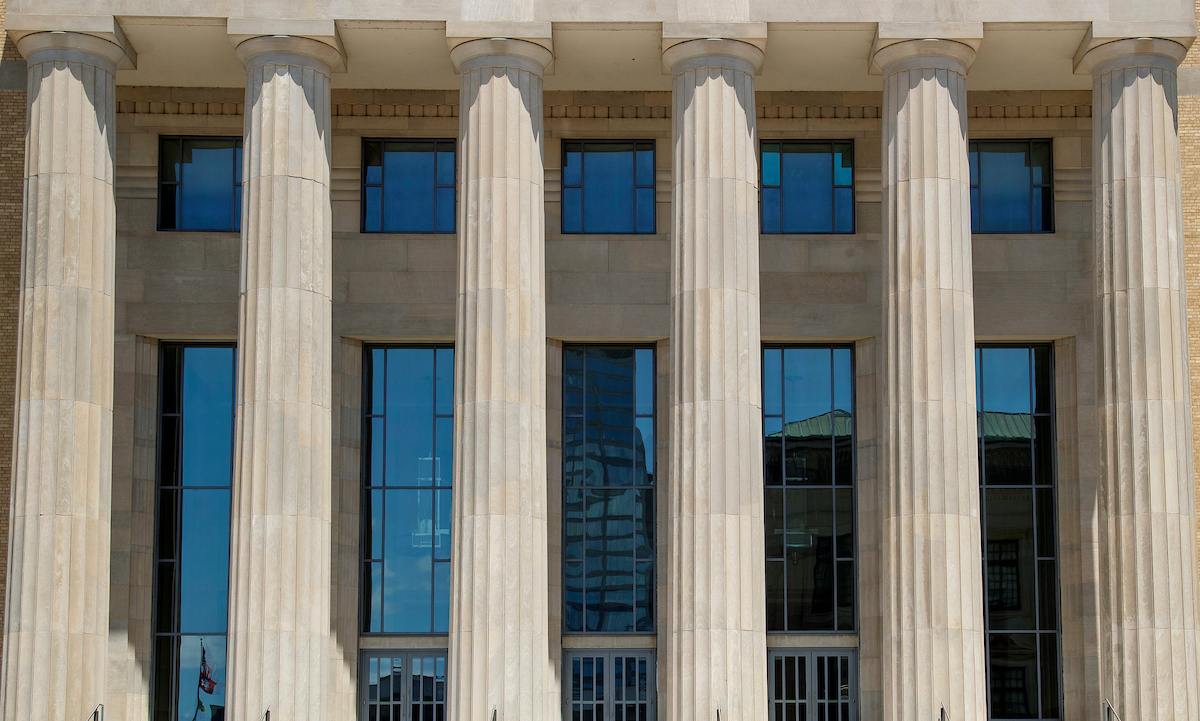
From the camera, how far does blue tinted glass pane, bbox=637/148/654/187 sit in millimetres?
35406

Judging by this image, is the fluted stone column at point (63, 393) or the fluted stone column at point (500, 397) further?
the fluted stone column at point (63, 393)

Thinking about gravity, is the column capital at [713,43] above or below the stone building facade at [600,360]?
above

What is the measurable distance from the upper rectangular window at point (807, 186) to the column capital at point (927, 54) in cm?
505

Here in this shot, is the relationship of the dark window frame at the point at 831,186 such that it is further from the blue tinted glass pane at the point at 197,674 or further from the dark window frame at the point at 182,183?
the blue tinted glass pane at the point at 197,674

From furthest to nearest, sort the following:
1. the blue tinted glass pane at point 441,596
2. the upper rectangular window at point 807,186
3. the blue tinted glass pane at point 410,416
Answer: the upper rectangular window at point 807,186, the blue tinted glass pane at point 410,416, the blue tinted glass pane at point 441,596

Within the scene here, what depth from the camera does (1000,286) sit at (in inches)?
1364

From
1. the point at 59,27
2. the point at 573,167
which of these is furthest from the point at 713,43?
the point at 59,27

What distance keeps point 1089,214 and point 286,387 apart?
18123mm

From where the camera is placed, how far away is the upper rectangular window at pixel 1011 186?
35.2 metres

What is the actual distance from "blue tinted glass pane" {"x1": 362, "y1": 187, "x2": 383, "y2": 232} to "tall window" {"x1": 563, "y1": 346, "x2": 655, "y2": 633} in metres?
5.20

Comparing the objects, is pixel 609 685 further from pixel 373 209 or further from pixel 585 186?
pixel 373 209

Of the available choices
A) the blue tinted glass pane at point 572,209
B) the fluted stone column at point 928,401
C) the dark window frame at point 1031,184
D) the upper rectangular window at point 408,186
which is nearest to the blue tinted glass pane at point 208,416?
the upper rectangular window at point 408,186

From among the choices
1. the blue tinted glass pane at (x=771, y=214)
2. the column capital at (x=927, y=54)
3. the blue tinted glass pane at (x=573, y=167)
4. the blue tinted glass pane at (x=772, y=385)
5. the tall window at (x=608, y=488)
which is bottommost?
the tall window at (x=608, y=488)

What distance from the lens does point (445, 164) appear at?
35469 millimetres
